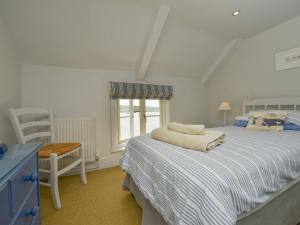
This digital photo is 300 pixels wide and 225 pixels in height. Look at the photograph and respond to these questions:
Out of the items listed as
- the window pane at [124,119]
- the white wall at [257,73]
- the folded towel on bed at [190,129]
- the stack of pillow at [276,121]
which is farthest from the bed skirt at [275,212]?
the window pane at [124,119]

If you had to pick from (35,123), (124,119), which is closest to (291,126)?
(124,119)

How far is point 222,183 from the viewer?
2.57ft

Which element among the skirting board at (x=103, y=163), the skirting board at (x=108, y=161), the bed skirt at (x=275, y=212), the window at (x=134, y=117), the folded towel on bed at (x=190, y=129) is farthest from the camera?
the window at (x=134, y=117)

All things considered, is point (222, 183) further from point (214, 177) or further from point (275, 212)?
point (275, 212)

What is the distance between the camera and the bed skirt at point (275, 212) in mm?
960

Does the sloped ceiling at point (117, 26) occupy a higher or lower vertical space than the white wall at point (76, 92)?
higher

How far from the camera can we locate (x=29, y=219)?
836 mm

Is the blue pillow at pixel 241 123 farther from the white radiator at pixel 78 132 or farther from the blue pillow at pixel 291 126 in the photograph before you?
the white radiator at pixel 78 132

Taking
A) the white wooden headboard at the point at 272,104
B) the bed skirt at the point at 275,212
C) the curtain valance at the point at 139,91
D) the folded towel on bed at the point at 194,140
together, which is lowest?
the bed skirt at the point at 275,212

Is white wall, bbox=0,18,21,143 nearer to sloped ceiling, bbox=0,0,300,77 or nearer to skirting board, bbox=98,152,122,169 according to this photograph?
sloped ceiling, bbox=0,0,300,77

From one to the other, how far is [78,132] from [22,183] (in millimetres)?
1681

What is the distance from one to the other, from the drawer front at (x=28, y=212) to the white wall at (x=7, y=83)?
3.90 ft

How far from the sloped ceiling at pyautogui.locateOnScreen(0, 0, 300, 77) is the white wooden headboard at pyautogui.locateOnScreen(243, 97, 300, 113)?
1.20 m

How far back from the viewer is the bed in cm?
76
